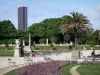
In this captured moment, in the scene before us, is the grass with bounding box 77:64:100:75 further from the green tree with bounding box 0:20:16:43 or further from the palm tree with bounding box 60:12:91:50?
the green tree with bounding box 0:20:16:43

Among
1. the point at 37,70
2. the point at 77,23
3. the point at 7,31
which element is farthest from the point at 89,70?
the point at 7,31

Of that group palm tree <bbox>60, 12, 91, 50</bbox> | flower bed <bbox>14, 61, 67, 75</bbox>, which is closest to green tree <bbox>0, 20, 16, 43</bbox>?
palm tree <bbox>60, 12, 91, 50</bbox>

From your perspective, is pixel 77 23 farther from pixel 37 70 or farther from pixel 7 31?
pixel 7 31

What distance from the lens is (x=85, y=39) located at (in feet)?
327

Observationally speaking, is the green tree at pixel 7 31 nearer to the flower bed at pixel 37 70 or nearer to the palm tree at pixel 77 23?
the palm tree at pixel 77 23

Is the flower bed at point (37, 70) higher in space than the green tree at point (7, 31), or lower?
lower

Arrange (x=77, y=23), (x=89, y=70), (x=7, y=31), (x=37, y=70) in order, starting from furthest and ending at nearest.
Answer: (x=7, y=31) → (x=77, y=23) → (x=89, y=70) → (x=37, y=70)

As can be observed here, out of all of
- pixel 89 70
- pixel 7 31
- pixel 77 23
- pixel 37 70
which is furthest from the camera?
pixel 7 31

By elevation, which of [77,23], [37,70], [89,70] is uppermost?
[77,23]

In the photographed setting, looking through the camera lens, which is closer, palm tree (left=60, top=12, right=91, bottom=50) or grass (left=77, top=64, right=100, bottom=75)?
grass (left=77, top=64, right=100, bottom=75)

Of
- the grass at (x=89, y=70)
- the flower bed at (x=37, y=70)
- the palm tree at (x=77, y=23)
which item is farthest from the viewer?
the palm tree at (x=77, y=23)

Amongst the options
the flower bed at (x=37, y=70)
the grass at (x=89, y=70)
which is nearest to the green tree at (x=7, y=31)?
the grass at (x=89, y=70)

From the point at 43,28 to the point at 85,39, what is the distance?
1852 cm

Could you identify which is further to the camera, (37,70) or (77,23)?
(77,23)
